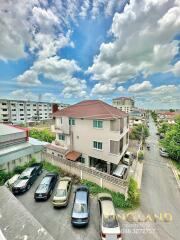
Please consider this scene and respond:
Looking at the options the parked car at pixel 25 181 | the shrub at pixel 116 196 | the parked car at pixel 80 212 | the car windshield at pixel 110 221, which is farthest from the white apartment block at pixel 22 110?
the car windshield at pixel 110 221

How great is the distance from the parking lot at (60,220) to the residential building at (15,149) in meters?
5.39

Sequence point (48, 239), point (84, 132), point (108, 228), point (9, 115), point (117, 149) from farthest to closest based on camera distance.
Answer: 1. point (9, 115)
2. point (84, 132)
3. point (117, 149)
4. point (108, 228)
5. point (48, 239)

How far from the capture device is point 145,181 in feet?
57.1

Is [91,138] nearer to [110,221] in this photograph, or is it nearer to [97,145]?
[97,145]

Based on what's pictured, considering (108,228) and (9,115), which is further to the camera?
(9,115)

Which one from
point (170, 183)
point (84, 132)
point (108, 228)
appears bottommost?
point (170, 183)

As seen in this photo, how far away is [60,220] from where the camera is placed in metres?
10.0

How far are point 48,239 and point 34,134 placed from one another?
28.7 metres

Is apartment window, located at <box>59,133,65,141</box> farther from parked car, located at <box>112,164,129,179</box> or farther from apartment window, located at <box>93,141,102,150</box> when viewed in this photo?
parked car, located at <box>112,164,129,179</box>

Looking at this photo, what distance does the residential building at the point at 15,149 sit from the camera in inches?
631

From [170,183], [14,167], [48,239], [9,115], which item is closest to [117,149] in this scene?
[170,183]

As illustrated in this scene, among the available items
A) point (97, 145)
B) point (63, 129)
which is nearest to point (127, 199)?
point (97, 145)

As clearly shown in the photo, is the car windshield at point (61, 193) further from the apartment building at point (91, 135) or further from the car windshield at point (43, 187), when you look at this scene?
the apartment building at point (91, 135)

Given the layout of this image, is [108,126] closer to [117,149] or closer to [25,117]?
[117,149]
